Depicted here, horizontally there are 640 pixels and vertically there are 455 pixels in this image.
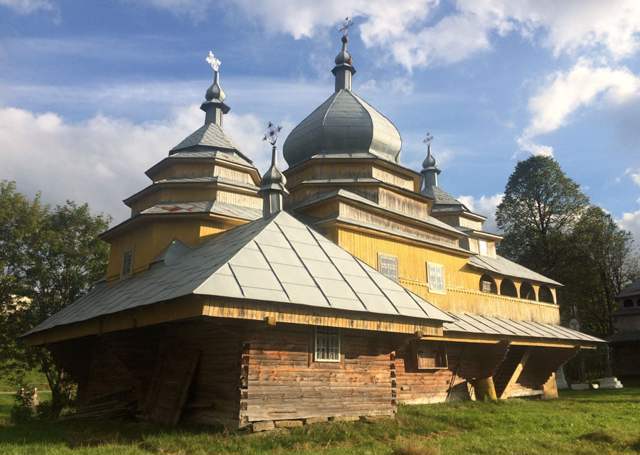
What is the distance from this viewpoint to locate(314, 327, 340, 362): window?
12070mm

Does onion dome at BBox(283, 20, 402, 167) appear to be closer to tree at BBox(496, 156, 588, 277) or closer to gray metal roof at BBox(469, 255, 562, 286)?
gray metal roof at BBox(469, 255, 562, 286)

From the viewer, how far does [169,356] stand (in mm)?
13305

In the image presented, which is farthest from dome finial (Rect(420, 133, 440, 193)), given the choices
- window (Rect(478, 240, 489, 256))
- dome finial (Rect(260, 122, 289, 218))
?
dome finial (Rect(260, 122, 289, 218))

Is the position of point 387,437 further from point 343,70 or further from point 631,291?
point 631,291

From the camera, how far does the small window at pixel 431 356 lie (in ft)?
55.2

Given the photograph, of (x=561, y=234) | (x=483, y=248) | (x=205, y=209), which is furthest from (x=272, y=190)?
(x=561, y=234)

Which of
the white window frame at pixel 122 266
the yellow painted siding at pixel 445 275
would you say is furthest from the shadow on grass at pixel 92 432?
the yellow painted siding at pixel 445 275

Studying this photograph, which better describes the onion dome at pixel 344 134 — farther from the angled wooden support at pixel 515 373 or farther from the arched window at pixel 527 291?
the arched window at pixel 527 291

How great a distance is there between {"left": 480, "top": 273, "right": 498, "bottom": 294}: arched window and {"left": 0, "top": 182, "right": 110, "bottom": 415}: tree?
58.1 ft

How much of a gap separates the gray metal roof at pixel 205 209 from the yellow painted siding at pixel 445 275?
355 centimetres

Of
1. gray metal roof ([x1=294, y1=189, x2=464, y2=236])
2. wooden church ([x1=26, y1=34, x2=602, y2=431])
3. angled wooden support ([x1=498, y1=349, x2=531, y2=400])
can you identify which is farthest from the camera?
angled wooden support ([x1=498, y1=349, x2=531, y2=400])

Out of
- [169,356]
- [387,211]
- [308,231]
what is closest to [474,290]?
[387,211]

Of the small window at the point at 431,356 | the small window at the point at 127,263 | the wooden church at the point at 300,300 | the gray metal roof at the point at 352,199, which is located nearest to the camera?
the wooden church at the point at 300,300

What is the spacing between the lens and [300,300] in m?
11.0
